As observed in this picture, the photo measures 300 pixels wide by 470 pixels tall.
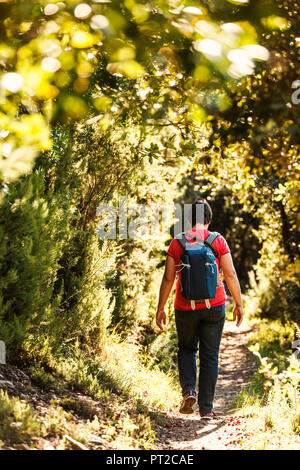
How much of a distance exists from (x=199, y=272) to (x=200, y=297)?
0.24 metres

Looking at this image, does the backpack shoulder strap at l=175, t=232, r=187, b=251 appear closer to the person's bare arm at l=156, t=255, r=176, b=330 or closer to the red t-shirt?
the red t-shirt

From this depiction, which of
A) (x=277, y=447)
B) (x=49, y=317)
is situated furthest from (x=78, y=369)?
(x=277, y=447)

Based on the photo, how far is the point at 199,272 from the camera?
14.8 feet

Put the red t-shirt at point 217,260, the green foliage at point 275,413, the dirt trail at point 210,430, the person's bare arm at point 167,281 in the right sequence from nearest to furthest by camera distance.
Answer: the green foliage at point 275,413
the dirt trail at point 210,430
the red t-shirt at point 217,260
the person's bare arm at point 167,281

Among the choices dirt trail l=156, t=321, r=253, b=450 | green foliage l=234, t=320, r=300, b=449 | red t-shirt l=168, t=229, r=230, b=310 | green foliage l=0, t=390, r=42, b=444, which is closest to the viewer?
green foliage l=0, t=390, r=42, b=444

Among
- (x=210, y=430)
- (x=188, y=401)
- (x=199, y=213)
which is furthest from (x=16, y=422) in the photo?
(x=199, y=213)

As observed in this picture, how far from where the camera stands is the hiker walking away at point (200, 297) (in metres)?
4.51

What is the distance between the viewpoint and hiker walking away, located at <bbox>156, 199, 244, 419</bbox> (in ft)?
14.8

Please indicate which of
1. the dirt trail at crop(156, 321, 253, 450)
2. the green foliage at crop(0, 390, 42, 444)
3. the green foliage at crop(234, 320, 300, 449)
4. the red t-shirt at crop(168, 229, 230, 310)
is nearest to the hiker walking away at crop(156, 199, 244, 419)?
the red t-shirt at crop(168, 229, 230, 310)

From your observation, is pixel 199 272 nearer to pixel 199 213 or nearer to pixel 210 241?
pixel 210 241

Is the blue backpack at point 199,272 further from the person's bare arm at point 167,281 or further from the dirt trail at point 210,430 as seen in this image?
the dirt trail at point 210,430

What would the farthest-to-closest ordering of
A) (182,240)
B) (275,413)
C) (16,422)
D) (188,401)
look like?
(182,240), (188,401), (275,413), (16,422)

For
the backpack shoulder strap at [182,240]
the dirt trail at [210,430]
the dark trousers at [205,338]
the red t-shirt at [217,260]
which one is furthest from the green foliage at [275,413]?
the backpack shoulder strap at [182,240]

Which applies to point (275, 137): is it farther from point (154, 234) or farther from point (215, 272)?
point (154, 234)
